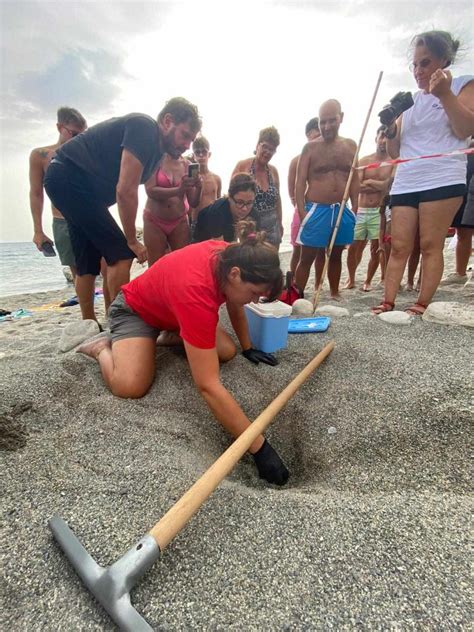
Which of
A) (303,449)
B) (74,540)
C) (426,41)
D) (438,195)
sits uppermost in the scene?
(426,41)

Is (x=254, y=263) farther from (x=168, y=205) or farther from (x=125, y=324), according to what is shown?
(x=168, y=205)

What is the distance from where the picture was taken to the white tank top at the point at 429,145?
234 centimetres

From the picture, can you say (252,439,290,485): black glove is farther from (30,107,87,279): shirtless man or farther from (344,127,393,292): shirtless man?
(344,127,393,292): shirtless man

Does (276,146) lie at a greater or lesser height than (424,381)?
greater

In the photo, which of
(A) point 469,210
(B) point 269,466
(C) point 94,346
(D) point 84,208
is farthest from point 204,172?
(B) point 269,466

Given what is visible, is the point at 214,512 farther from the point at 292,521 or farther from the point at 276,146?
the point at 276,146

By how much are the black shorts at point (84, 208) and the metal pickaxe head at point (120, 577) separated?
6.08 ft

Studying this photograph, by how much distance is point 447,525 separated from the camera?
896 millimetres

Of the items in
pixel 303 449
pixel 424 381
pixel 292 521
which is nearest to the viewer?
pixel 292 521

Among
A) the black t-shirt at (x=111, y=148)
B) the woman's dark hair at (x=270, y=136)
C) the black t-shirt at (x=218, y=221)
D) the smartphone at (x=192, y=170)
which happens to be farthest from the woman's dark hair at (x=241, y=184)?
the woman's dark hair at (x=270, y=136)

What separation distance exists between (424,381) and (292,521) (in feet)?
3.34

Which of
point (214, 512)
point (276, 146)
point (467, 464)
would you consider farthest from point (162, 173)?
point (467, 464)

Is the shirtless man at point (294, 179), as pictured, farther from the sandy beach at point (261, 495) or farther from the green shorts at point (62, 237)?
the green shorts at point (62, 237)

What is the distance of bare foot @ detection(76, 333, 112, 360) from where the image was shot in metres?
1.94
